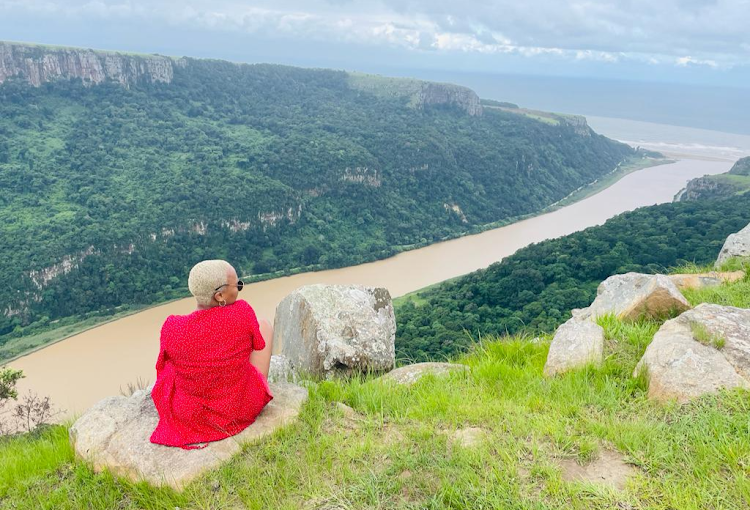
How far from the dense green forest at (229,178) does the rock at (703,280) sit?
1585 inches

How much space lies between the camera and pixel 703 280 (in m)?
6.80

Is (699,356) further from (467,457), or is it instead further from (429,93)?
(429,93)

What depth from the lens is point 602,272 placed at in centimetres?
2391

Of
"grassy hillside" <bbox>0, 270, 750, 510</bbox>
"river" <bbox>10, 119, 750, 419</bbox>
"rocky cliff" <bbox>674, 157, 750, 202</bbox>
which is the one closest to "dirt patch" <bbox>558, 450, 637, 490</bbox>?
"grassy hillside" <bbox>0, 270, 750, 510</bbox>

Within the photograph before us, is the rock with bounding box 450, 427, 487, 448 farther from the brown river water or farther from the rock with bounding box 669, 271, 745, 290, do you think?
the rock with bounding box 669, 271, 745, 290

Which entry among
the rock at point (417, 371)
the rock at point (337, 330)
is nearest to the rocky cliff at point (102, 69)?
the rock at point (337, 330)

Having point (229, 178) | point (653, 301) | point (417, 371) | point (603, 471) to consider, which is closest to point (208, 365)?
point (417, 371)

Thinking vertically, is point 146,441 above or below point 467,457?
below

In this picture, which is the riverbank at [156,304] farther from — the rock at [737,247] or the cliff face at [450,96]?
the rock at [737,247]

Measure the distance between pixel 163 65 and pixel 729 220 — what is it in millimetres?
87595

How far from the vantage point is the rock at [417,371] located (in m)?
4.83

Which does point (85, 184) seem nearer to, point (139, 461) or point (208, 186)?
point (208, 186)

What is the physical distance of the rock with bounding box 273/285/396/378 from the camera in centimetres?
570

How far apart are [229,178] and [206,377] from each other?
187ft
